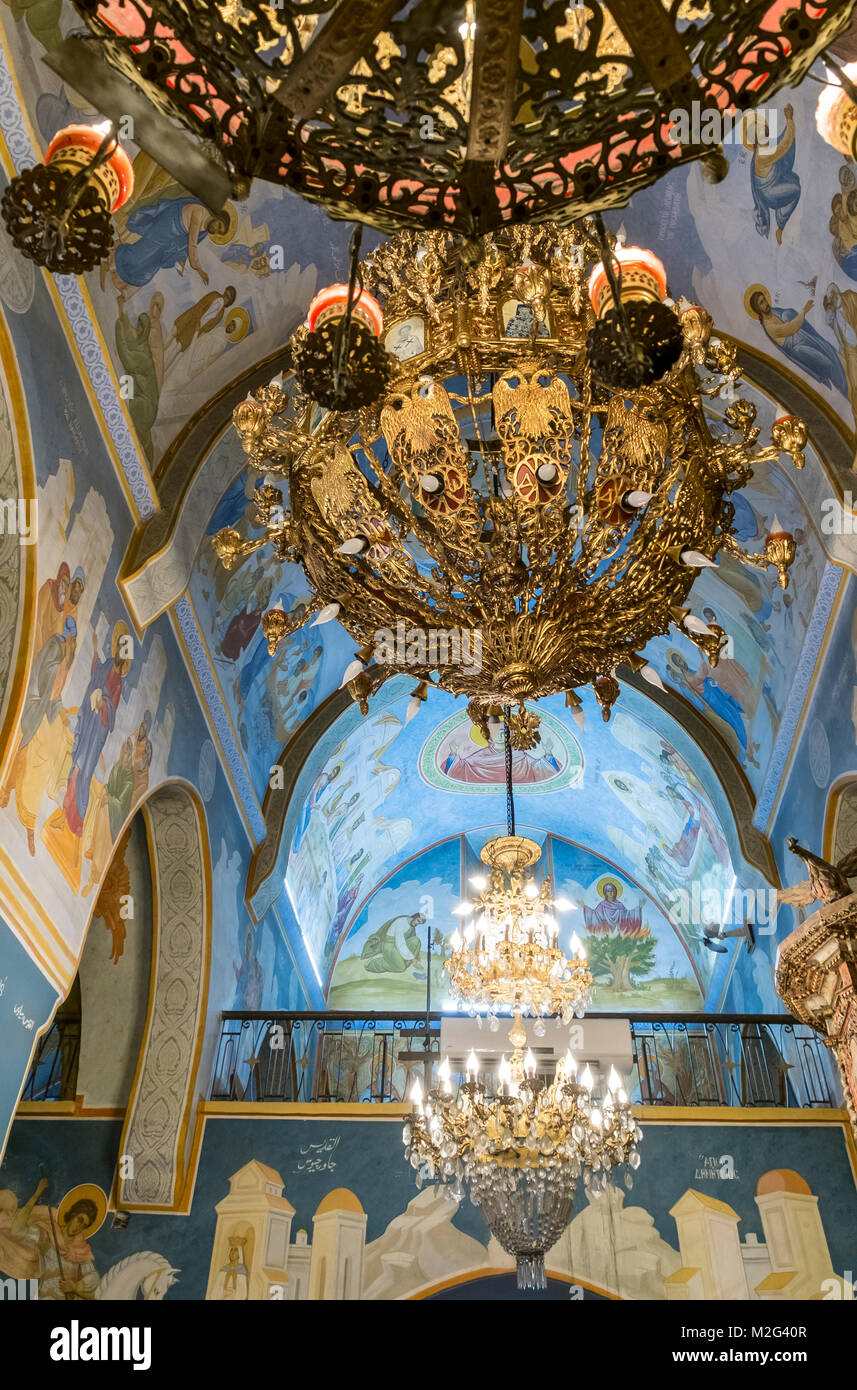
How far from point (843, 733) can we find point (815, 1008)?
107 inches

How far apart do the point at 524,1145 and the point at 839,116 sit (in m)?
5.27

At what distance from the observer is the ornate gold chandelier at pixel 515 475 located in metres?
4.39

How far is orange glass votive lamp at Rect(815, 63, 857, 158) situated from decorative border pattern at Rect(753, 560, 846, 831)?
5.40 meters

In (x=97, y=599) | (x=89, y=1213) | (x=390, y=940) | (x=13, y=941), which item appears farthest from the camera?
(x=390, y=940)

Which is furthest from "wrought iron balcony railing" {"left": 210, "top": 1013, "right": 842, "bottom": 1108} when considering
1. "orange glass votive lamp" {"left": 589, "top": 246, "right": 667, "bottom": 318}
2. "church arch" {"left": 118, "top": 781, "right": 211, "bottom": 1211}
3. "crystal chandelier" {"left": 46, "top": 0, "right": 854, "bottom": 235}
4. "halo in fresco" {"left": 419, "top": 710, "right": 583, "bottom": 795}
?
"crystal chandelier" {"left": 46, "top": 0, "right": 854, "bottom": 235}

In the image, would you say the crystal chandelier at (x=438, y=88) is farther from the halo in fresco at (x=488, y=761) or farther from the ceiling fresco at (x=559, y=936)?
the ceiling fresco at (x=559, y=936)

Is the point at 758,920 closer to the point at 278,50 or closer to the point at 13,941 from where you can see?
the point at 13,941

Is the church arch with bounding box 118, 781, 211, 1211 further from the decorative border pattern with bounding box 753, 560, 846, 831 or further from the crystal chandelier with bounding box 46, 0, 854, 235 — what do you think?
the crystal chandelier with bounding box 46, 0, 854, 235

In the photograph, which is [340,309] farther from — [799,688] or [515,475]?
[799,688]

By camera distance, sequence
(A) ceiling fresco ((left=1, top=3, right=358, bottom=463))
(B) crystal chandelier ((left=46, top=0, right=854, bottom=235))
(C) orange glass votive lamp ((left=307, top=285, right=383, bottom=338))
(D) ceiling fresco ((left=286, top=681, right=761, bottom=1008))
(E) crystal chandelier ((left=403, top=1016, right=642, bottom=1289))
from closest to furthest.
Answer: (B) crystal chandelier ((left=46, top=0, right=854, bottom=235)), (C) orange glass votive lamp ((left=307, top=285, right=383, bottom=338)), (E) crystal chandelier ((left=403, top=1016, right=642, bottom=1289)), (A) ceiling fresco ((left=1, top=3, right=358, bottom=463)), (D) ceiling fresco ((left=286, top=681, right=761, bottom=1008))

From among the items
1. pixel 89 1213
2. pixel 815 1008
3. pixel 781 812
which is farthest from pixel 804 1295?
pixel 89 1213

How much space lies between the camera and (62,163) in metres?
2.53

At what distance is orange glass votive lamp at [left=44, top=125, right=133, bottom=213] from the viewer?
8.34ft

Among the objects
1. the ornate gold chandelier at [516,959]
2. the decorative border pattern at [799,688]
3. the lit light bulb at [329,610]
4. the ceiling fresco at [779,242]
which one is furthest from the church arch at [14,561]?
the decorative border pattern at [799,688]
